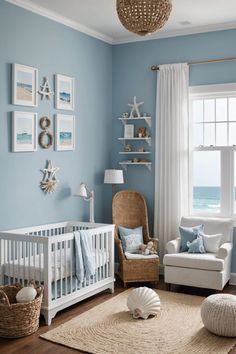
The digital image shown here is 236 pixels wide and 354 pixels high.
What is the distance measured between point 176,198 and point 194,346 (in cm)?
234

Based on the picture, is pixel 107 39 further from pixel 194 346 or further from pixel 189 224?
pixel 194 346

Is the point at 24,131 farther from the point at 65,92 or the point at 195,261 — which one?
the point at 195,261

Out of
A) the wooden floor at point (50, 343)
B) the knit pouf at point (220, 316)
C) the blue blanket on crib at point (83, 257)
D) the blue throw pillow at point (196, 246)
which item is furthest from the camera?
the blue throw pillow at point (196, 246)

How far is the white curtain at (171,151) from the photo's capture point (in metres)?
5.62

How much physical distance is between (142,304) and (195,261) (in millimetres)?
951

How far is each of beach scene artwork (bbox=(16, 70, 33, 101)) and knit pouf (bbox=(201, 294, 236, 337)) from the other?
2600 millimetres

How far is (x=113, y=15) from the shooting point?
512 centimetres

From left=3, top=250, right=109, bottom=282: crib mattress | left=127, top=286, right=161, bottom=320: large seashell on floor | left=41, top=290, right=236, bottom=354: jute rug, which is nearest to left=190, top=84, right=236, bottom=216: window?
left=41, top=290, right=236, bottom=354: jute rug

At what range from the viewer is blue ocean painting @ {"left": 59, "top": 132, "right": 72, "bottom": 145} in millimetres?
5219

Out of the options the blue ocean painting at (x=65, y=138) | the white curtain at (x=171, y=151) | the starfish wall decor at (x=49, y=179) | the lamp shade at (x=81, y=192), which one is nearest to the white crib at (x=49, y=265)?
the starfish wall decor at (x=49, y=179)

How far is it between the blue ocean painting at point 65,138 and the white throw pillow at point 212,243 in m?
1.88

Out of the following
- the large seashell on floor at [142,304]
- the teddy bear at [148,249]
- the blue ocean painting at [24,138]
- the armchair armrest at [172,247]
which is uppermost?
the blue ocean painting at [24,138]

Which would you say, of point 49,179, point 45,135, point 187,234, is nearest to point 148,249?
point 187,234

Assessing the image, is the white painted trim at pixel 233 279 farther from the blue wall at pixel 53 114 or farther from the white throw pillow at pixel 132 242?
the blue wall at pixel 53 114
